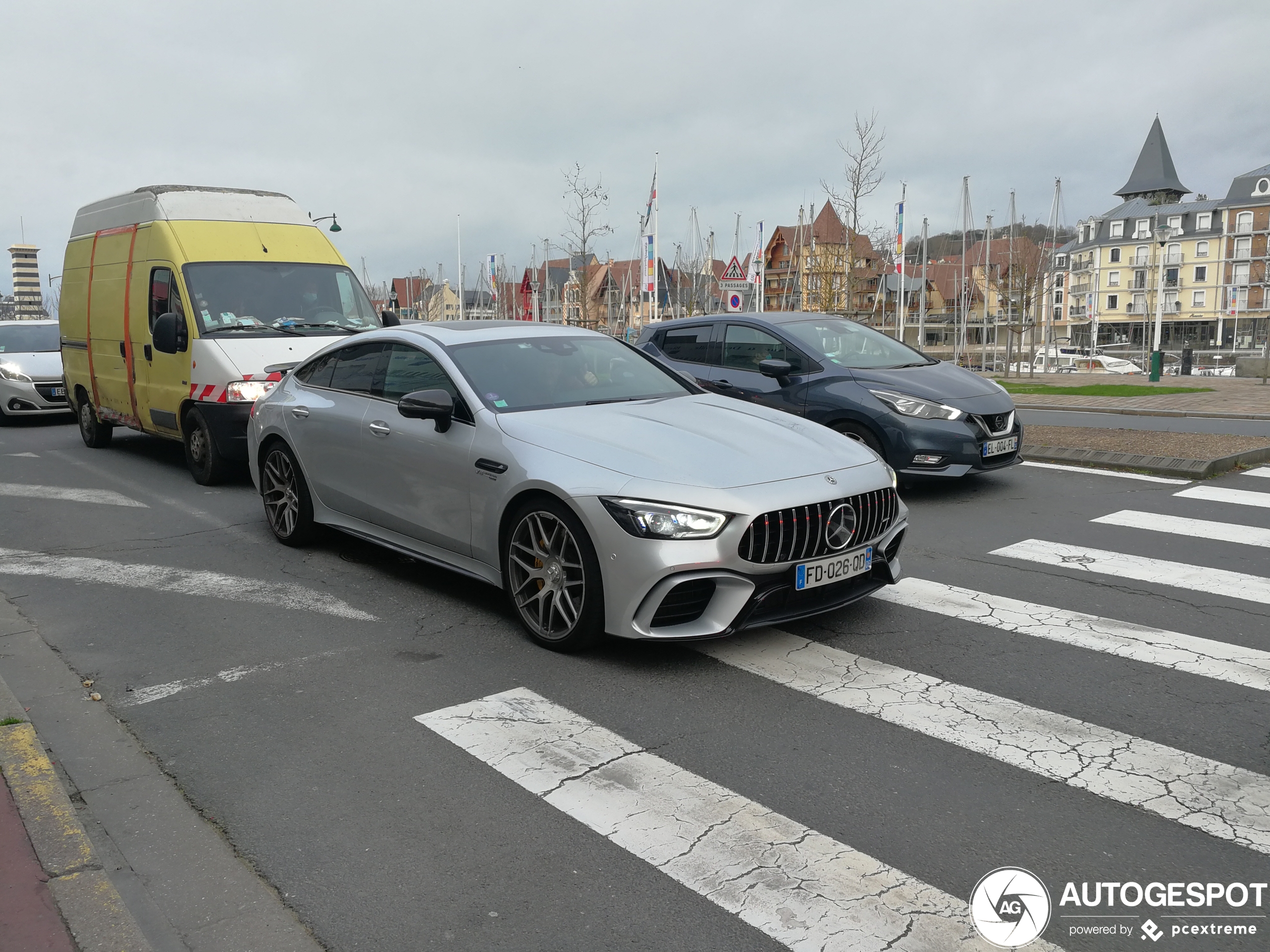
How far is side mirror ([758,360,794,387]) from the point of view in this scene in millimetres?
9445

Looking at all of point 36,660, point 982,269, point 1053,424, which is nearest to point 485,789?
point 36,660

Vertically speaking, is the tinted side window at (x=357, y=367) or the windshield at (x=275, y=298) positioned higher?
the windshield at (x=275, y=298)

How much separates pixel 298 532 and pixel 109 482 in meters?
4.41

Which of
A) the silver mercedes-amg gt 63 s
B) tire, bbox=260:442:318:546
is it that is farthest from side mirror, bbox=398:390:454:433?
tire, bbox=260:442:318:546

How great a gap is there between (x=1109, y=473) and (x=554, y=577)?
23.8 feet

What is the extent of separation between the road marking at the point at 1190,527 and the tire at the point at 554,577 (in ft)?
16.0

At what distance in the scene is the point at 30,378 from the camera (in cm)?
1677

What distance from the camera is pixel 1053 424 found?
14688 millimetres

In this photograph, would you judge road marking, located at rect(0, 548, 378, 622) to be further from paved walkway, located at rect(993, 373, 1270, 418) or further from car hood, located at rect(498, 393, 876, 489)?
paved walkway, located at rect(993, 373, 1270, 418)

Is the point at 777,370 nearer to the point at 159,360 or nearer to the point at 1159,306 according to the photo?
the point at 159,360

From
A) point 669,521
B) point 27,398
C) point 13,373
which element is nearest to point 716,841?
point 669,521

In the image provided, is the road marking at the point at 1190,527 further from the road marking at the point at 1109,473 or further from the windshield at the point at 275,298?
the windshield at the point at 275,298

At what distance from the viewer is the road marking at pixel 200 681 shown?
4664 mm

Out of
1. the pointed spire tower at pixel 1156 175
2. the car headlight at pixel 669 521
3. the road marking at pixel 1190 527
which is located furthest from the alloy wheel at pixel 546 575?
the pointed spire tower at pixel 1156 175
